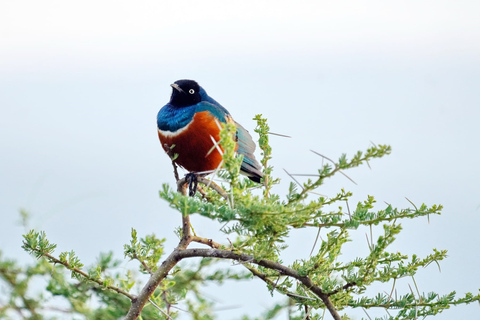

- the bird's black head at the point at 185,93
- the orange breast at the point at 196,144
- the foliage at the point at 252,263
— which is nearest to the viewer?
the foliage at the point at 252,263

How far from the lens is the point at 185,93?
5.48 metres

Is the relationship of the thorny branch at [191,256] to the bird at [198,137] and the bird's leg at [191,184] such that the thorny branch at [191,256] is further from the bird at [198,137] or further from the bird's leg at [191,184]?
the bird at [198,137]

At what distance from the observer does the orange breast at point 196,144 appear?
4.86 meters

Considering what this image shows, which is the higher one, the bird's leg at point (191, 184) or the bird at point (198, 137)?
the bird at point (198, 137)

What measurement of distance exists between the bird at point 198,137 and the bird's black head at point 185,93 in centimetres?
6

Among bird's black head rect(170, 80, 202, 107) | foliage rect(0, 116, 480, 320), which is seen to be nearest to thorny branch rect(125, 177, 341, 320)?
foliage rect(0, 116, 480, 320)

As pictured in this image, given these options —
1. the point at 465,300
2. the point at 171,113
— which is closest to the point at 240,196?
the point at 465,300

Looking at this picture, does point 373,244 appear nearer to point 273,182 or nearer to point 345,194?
point 345,194

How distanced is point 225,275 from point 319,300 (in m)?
0.58

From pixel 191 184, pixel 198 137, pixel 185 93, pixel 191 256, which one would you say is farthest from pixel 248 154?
pixel 191 256

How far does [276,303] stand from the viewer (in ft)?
11.1

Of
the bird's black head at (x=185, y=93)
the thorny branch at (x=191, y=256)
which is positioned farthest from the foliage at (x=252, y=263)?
the bird's black head at (x=185, y=93)

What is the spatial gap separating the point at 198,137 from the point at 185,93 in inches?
27.8

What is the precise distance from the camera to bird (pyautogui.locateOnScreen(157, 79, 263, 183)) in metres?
4.86
